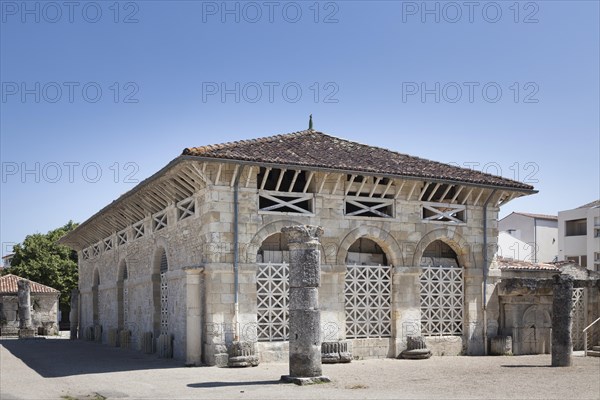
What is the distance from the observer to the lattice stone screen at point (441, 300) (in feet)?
65.3

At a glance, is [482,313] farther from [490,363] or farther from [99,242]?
[99,242]

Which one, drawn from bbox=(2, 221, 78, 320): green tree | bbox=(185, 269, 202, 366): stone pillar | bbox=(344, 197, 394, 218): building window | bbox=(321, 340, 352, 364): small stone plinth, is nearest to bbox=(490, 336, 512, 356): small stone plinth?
bbox=(344, 197, 394, 218): building window

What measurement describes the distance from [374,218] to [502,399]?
26.6 feet

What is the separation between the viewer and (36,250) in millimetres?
48656

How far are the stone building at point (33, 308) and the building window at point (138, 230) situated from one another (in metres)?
16.8

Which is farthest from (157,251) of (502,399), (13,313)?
(13,313)

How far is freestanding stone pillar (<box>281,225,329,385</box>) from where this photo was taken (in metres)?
13.4

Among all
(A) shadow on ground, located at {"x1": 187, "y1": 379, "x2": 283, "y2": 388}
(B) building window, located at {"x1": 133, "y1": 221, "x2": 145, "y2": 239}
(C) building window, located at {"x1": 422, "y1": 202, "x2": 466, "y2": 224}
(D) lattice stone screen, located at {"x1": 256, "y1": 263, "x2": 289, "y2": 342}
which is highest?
(C) building window, located at {"x1": 422, "y1": 202, "x2": 466, "y2": 224}

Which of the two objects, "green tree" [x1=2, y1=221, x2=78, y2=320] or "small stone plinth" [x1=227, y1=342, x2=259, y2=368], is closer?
"small stone plinth" [x1=227, y1=342, x2=259, y2=368]

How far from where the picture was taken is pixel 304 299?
1373 cm

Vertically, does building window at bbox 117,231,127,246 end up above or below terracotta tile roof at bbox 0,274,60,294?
above

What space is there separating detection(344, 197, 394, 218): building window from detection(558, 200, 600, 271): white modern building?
1108 inches

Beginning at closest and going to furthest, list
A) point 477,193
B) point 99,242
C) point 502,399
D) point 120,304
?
point 502,399
point 477,193
point 120,304
point 99,242

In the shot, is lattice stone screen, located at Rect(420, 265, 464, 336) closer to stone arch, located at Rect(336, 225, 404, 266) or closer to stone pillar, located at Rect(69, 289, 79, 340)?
stone arch, located at Rect(336, 225, 404, 266)
